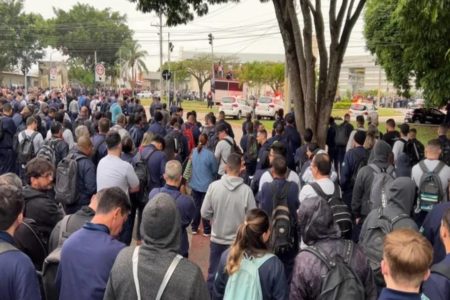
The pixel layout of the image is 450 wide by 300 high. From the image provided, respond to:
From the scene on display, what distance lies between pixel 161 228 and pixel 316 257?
1.07 m

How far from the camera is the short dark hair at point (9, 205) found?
329cm

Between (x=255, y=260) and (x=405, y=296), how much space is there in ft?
3.50

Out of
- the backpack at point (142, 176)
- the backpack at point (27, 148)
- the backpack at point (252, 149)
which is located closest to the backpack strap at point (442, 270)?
the backpack at point (142, 176)

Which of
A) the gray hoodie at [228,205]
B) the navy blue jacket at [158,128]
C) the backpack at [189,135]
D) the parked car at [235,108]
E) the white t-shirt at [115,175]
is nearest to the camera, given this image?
the gray hoodie at [228,205]

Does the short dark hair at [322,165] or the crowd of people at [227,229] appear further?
the short dark hair at [322,165]

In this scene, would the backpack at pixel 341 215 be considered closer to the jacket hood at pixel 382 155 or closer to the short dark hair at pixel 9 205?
the jacket hood at pixel 382 155

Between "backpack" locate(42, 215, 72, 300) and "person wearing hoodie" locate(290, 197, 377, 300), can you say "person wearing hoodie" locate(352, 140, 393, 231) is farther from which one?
"backpack" locate(42, 215, 72, 300)

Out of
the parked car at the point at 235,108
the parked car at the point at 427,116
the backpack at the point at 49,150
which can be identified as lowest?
the parked car at the point at 427,116

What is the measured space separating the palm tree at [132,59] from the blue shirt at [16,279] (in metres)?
70.3

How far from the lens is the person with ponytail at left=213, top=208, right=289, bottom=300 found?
3.58 metres

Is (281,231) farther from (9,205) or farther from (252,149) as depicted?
(252,149)

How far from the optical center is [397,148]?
9.68 metres

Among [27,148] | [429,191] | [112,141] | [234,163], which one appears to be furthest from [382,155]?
[27,148]

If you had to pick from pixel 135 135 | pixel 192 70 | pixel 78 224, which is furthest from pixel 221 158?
pixel 192 70
